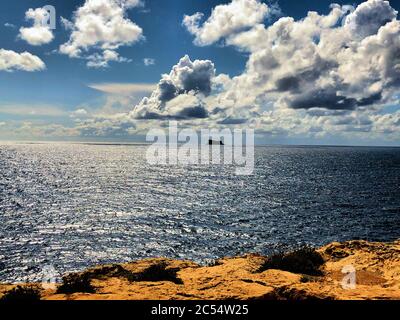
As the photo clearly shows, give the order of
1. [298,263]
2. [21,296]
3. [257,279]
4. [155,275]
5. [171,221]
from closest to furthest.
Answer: [21,296], [257,279], [155,275], [298,263], [171,221]

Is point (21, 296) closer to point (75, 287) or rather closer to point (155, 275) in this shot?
point (75, 287)

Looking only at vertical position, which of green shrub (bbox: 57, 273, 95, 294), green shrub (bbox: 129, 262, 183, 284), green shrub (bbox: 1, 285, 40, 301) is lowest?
green shrub (bbox: 129, 262, 183, 284)

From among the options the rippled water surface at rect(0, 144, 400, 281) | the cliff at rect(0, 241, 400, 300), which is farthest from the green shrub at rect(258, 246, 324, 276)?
the rippled water surface at rect(0, 144, 400, 281)

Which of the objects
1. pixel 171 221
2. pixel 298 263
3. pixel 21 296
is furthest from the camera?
pixel 171 221

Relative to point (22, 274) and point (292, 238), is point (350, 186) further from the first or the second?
point (22, 274)

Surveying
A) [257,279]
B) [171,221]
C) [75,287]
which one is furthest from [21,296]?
[171,221]

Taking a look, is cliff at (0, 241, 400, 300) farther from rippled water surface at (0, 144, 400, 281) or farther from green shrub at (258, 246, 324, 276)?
rippled water surface at (0, 144, 400, 281)

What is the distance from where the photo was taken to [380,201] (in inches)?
3083

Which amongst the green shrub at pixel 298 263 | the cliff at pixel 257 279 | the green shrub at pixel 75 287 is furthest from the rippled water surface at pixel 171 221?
the green shrub at pixel 75 287

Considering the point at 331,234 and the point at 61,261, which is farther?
the point at 331,234
